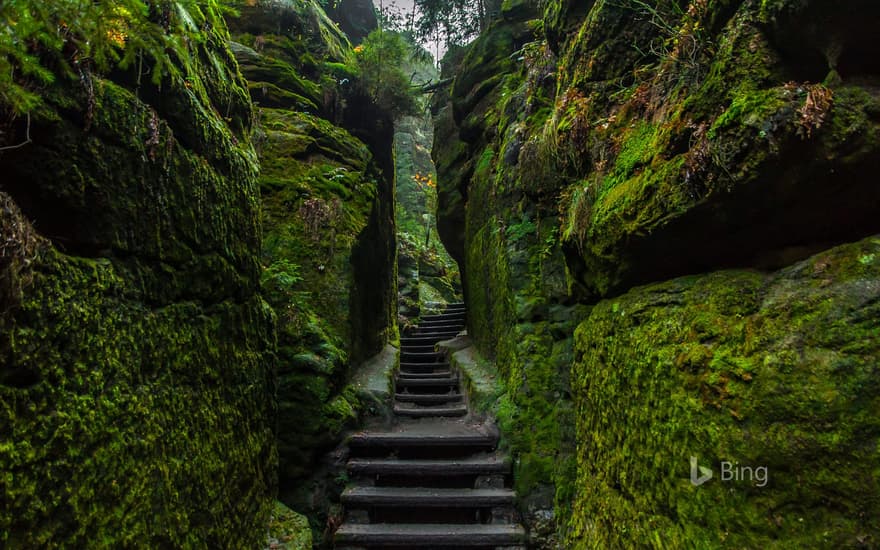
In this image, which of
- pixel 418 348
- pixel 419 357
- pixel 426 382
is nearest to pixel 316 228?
pixel 426 382

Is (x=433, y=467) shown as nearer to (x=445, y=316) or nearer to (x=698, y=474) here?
(x=698, y=474)

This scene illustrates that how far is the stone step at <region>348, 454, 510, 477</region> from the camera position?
17.0 feet

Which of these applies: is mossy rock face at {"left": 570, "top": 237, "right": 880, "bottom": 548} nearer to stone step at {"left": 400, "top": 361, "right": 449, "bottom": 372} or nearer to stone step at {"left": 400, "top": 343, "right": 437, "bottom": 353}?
stone step at {"left": 400, "top": 361, "right": 449, "bottom": 372}

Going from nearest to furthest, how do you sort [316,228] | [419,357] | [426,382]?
1. [316,228]
2. [426,382]
3. [419,357]

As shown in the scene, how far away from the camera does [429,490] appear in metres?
5.12

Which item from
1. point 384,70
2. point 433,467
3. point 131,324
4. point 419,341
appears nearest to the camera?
point 131,324

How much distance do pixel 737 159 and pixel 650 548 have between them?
2293 mm

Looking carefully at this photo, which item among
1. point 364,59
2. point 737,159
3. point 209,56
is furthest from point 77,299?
point 364,59

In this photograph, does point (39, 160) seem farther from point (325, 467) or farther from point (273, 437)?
point (325, 467)

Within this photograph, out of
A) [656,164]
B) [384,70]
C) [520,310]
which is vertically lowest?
[520,310]

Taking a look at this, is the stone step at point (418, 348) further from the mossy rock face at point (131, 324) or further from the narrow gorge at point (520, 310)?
the mossy rock face at point (131, 324)

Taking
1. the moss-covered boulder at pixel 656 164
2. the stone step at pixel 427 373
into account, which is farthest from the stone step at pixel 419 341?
the moss-covered boulder at pixel 656 164

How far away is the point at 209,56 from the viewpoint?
3.54 metres

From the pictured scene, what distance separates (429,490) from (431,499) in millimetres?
205
